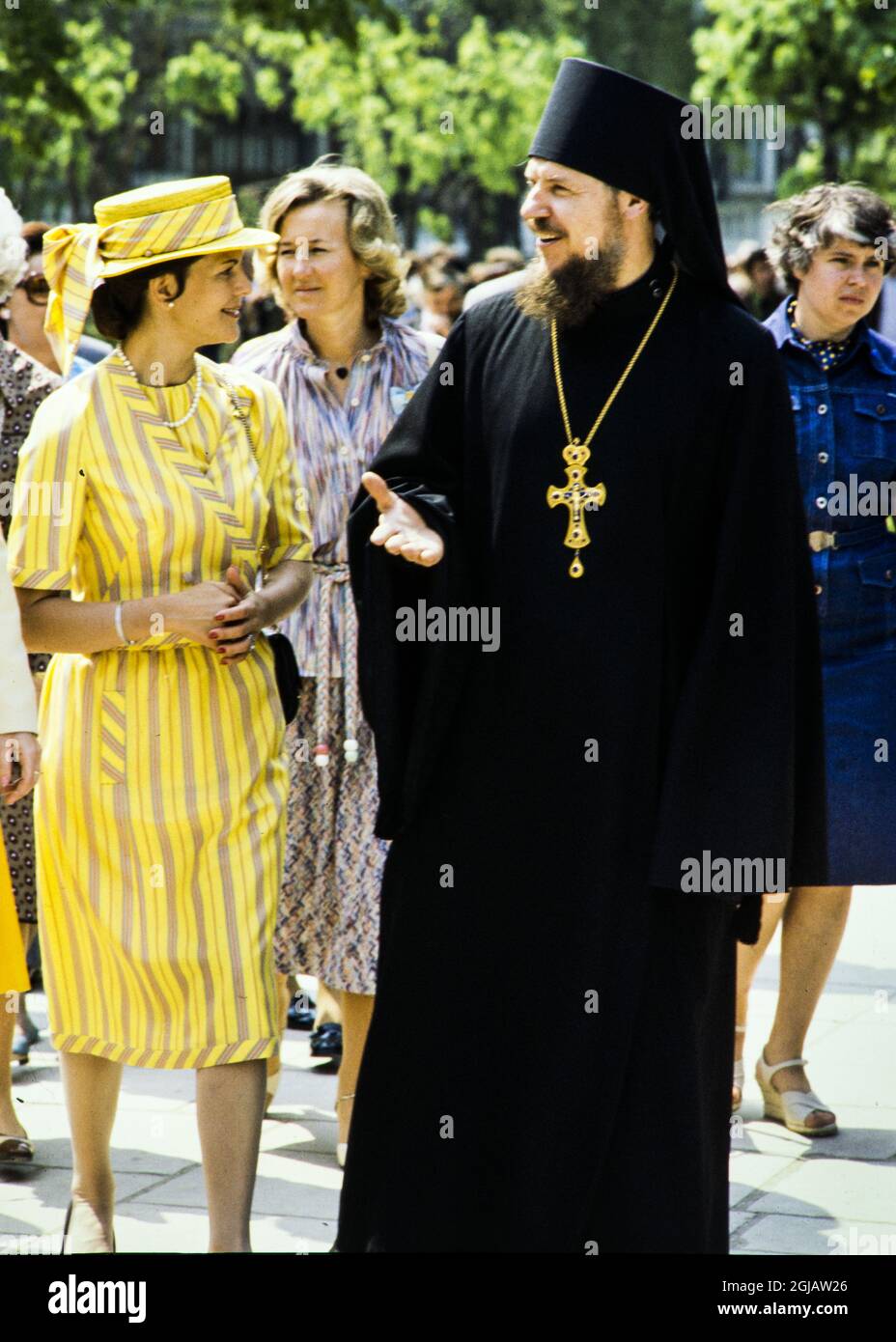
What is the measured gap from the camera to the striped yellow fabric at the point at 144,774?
163 inches

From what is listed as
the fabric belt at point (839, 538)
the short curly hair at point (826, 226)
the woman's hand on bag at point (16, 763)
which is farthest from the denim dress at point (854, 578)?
the woman's hand on bag at point (16, 763)

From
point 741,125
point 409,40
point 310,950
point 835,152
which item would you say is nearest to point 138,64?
point 409,40

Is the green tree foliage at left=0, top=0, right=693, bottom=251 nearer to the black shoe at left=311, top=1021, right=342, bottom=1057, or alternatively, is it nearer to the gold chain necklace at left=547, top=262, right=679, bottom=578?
the black shoe at left=311, top=1021, right=342, bottom=1057

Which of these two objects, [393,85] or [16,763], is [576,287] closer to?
[16,763]

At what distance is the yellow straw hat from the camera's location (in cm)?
419

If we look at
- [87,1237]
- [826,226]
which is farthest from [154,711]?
[826,226]

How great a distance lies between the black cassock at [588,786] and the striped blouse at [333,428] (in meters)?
1.19

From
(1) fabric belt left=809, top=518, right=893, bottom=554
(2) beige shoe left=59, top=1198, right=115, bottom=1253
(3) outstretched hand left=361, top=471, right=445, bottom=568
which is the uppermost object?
(3) outstretched hand left=361, top=471, right=445, bottom=568

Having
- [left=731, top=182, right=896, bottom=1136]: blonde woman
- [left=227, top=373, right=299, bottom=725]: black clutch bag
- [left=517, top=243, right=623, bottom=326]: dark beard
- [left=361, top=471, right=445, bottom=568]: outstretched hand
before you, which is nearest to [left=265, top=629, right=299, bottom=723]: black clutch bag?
[left=227, top=373, right=299, bottom=725]: black clutch bag

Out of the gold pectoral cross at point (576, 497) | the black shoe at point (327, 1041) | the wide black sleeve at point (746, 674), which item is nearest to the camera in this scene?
the wide black sleeve at point (746, 674)

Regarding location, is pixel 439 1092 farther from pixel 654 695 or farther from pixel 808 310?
pixel 808 310

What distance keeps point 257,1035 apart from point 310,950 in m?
1.06

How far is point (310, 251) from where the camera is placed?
524 centimetres

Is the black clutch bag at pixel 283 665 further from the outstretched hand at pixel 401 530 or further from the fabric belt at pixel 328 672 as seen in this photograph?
the fabric belt at pixel 328 672
